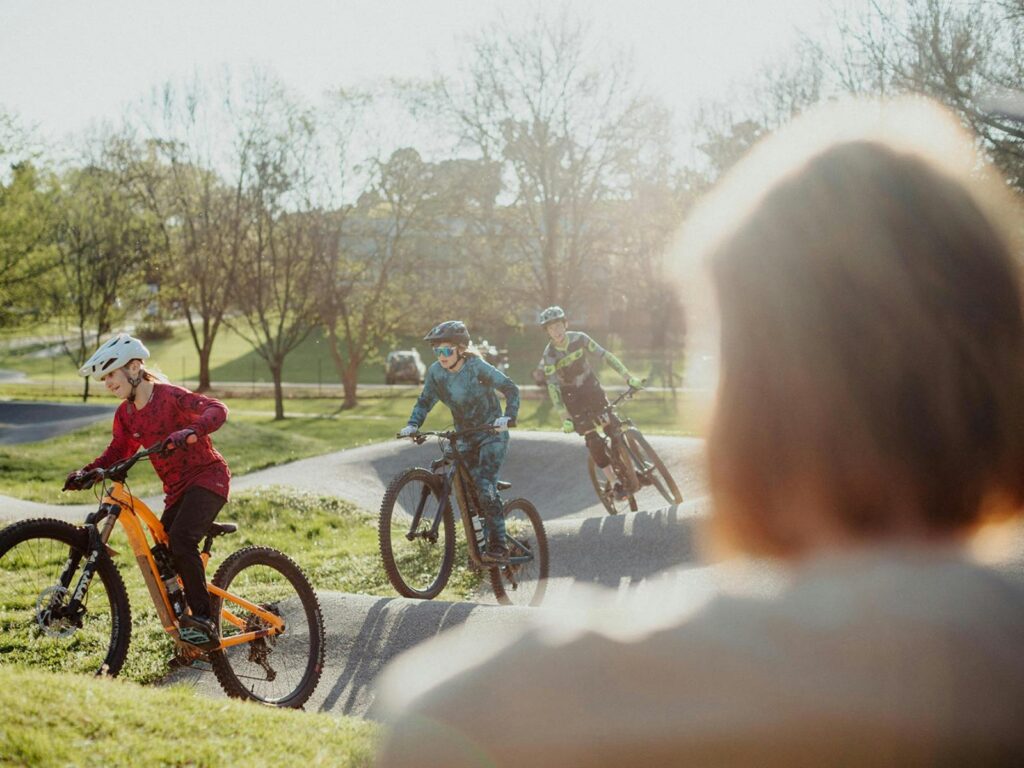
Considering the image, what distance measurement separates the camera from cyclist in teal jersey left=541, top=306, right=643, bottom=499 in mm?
11438

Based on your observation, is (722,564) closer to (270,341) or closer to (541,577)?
(541,577)

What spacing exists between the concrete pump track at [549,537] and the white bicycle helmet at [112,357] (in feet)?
7.29

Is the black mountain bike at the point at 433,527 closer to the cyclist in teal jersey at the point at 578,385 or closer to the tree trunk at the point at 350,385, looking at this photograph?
the cyclist in teal jersey at the point at 578,385

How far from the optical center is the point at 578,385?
11.6 meters

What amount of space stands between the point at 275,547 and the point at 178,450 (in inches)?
252

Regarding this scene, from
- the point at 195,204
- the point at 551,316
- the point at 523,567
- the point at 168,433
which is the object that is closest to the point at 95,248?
the point at 195,204

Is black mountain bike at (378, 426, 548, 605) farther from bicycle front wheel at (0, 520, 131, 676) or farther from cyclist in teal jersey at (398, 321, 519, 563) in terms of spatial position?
bicycle front wheel at (0, 520, 131, 676)

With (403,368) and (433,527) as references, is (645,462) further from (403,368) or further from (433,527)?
(403,368)

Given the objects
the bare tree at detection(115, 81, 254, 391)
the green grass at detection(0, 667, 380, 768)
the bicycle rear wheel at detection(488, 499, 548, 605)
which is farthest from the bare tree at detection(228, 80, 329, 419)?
the green grass at detection(0, 667, 380, 768)

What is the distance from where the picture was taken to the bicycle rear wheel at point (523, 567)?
8594mm

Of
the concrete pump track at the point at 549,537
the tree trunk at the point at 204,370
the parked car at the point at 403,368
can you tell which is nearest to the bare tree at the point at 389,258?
the tree trunk at the point at 204,370

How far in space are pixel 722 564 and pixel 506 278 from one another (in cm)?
3501

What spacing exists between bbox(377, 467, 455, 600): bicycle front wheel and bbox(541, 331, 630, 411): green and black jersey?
10.5ft

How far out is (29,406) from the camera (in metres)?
28.8
